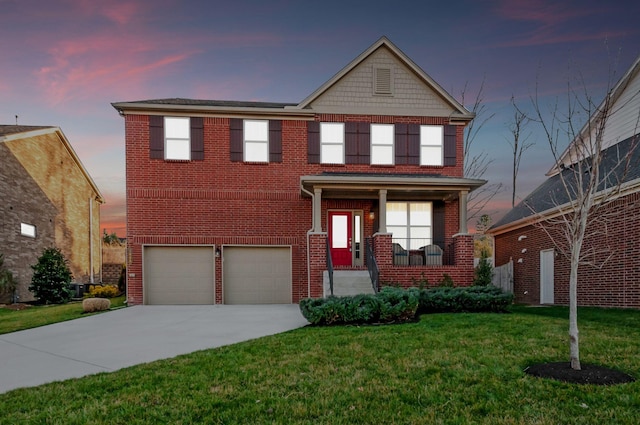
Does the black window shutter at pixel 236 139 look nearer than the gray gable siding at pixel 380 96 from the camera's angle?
Yes

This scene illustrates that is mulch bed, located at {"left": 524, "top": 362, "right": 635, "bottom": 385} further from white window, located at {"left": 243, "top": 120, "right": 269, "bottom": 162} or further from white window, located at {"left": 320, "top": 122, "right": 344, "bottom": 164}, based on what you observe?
white window, located at {"left": 243, "top": 120, "right": 269, "bottom": 162}

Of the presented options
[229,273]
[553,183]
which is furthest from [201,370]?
[553,183]

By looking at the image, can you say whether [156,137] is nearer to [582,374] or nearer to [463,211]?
[463,211]

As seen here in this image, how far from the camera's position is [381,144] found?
575 inches

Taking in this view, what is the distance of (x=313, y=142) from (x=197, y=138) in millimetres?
4121

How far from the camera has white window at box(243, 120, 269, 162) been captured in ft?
46.4

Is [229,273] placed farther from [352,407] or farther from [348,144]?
[352,407]

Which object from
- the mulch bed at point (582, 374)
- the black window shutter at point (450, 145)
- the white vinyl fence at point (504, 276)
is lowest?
the white vinyl fence at point (504, 276)

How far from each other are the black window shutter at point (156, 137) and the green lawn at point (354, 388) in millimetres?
9383

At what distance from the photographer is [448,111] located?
14742 mm

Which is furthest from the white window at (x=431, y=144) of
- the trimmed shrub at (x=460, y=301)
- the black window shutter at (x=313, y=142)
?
the trimmed shrub at (x=460, y=301)

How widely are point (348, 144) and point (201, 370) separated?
10656mm

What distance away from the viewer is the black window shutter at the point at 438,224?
14453mm

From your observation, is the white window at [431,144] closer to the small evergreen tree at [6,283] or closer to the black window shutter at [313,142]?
the black window shutter at [313,142]
